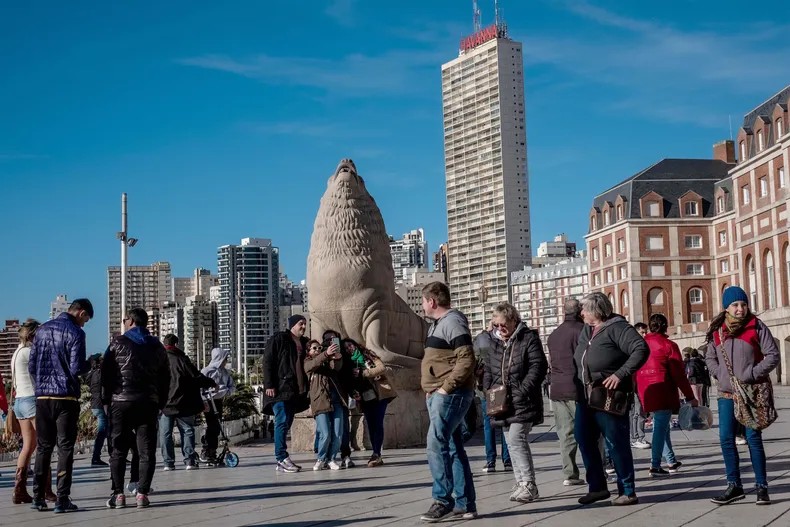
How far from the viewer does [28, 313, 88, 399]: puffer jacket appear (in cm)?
927

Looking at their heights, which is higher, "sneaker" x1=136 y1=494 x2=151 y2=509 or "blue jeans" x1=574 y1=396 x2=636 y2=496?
"blue jeans" x1=574 y1=396 x2=636 y2=496

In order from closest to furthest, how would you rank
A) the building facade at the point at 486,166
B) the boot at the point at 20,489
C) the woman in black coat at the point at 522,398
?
the woman in black coat at the point at 522,398 < the boot at the point at 20,489 < the building facade at the point at 486,166

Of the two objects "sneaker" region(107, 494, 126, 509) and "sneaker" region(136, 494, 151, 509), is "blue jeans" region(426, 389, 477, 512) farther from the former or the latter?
"sneaker" region(107, 494, 126, 509)

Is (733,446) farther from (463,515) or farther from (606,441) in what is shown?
(463,515)

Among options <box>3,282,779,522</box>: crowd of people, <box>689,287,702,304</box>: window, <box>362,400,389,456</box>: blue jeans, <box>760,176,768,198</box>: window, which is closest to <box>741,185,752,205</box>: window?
<box>760,176,768,198</box>: window

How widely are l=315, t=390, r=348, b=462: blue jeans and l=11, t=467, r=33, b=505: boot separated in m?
3.50

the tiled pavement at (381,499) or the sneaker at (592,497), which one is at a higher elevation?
the sneaker at (592,497)

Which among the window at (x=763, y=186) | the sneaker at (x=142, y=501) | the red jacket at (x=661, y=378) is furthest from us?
the window at (x=763, y=186)

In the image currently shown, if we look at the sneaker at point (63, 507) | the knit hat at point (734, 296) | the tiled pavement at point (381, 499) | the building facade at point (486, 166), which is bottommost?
the tiled pavement at point (381, 499)

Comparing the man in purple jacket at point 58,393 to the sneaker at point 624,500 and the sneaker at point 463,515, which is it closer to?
the sneaker at point 463,515

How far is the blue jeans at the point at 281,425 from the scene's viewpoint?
39.9ft

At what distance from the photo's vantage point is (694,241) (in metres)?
68.9

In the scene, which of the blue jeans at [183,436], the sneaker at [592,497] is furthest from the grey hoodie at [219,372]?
the sneaker at [592,497]

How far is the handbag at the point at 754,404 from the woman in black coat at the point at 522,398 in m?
1.61
